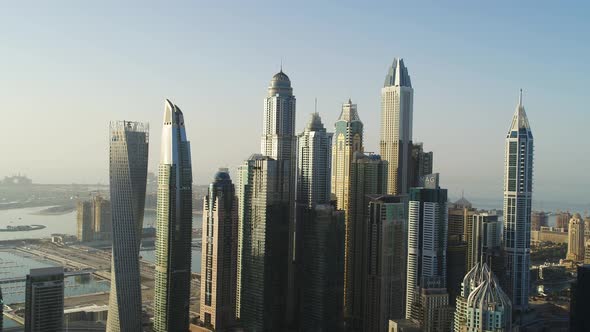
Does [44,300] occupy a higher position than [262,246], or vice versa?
[262,246]

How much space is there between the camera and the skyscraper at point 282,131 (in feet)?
61.3

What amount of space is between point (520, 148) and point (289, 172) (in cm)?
757

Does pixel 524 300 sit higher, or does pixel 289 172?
pixel 289 172

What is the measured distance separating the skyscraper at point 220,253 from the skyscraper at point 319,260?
6.59 ft

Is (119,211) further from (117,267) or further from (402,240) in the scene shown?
(402,240)

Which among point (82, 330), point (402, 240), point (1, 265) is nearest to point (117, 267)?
point (82, 330)

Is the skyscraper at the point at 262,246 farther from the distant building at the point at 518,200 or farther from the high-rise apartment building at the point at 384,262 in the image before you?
the distant building at the point at 518,200

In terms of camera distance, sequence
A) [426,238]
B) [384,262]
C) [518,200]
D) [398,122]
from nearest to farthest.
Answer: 1. [384,262]
2. [426,238]
3. [518,200]
4. [398,122]

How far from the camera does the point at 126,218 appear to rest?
49.1ft

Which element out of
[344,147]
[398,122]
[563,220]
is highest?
[398,122]

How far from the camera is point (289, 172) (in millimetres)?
18750

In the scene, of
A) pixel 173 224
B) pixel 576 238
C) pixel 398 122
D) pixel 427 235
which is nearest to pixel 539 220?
pixel 576 238

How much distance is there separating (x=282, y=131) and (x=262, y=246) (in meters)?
3.84

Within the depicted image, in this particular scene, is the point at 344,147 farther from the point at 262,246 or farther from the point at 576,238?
the point at 576,238
